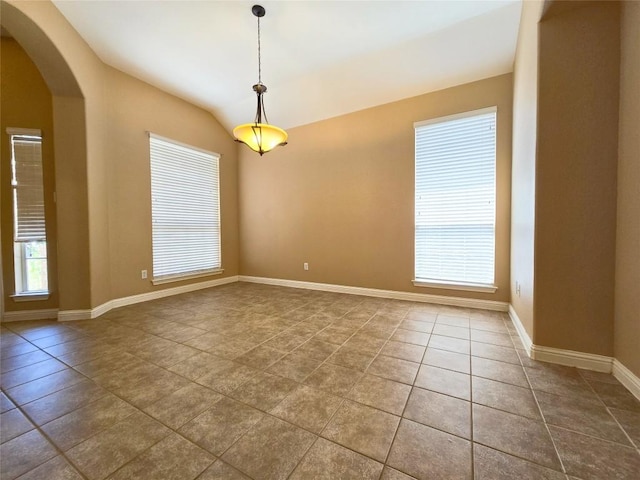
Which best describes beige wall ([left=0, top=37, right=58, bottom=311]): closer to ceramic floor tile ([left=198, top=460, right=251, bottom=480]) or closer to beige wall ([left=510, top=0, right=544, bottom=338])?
ceramic floor tile ([left=198, top=460, right=251, bottom=480])

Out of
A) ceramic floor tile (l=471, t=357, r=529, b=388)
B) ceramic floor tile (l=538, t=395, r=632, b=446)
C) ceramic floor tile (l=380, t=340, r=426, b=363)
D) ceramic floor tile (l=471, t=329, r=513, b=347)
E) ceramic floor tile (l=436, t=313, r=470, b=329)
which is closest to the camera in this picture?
ceramic floor tile (l=538, t=395, r=632, b=446)

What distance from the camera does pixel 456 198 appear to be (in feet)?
11.0

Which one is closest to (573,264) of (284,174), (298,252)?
(298,252)

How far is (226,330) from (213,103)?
12.7 feet

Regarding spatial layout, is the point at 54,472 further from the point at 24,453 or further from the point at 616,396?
the point at 616,396

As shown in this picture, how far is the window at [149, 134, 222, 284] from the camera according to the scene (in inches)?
157

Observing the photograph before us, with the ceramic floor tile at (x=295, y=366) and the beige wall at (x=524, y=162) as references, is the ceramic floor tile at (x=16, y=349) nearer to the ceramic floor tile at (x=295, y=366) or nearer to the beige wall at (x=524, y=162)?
the ceramic floor tile at (x=295, y=366)

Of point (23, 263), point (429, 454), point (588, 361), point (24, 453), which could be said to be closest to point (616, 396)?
point (588, 361)

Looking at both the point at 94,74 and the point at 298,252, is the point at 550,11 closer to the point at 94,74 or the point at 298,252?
the point at 298,252

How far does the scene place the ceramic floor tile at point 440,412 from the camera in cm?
133

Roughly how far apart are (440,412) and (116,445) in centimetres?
169

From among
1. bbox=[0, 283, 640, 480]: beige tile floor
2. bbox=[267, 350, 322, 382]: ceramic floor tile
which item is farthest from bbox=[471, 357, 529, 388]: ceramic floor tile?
bbox=[267, 350, 322, 382]: ceramic floor tile

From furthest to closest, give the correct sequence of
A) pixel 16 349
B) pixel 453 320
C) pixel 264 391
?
pixel 453 320
pixel 16 349
pixel 264 391

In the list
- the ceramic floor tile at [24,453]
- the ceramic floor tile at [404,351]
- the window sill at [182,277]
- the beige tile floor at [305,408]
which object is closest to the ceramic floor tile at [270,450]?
the beige tile floor at [305,408]
